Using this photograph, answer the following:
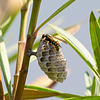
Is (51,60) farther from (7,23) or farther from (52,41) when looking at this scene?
(7,23)

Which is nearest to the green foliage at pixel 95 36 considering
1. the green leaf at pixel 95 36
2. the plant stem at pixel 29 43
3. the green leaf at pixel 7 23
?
the green leaf at pixel 95 36

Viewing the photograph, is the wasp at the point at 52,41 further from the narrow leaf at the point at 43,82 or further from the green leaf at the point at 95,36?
the narrow leaf at the point at 43,82

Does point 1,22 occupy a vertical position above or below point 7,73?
above

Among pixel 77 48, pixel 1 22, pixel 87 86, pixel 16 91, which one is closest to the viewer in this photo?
pixel 16 91

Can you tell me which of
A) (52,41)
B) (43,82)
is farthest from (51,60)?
(43,82)

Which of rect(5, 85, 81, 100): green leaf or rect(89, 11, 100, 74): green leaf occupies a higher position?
rect(89, 11, 100, 74): green leaf

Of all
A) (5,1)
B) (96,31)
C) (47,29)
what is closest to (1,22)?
(5,1)

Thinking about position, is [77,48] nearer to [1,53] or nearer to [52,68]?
[52,68]

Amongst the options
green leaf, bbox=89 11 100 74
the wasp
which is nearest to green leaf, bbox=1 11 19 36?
the wasp

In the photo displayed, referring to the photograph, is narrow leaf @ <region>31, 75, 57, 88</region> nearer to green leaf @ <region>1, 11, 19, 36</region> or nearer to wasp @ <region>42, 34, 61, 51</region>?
green leaf @ <region>1, 11, 19, 36</region>
